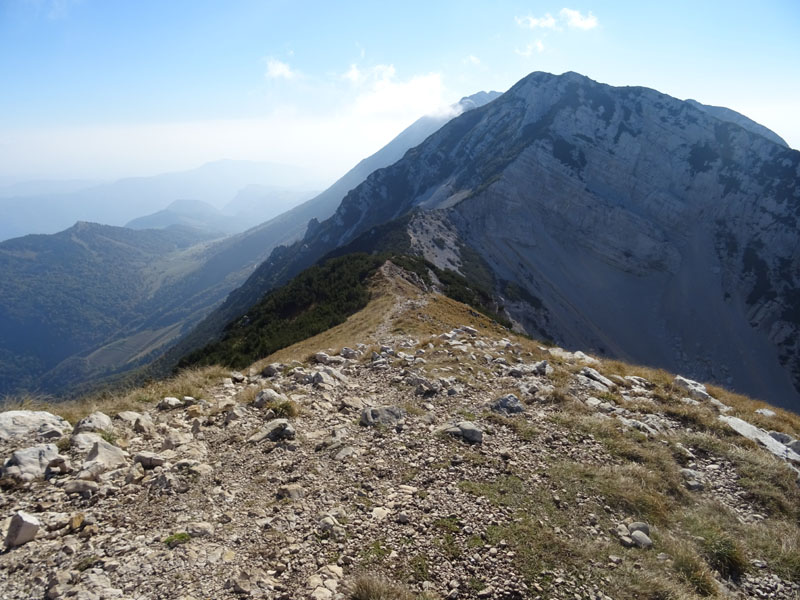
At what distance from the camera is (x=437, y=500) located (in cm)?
698

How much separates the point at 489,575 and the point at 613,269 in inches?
3598

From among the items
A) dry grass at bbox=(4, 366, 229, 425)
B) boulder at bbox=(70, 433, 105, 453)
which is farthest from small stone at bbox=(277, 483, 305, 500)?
dry grass at bbox=(4, 366, 229, 425)

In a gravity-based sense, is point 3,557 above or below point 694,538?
above

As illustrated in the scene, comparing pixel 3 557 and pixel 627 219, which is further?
pixel 627 219

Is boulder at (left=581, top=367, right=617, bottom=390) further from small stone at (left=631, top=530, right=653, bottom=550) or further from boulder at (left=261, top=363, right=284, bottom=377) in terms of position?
boulder at (left=261, top=363, right=284, bottom=377)

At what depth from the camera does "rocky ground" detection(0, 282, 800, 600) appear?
5480mm

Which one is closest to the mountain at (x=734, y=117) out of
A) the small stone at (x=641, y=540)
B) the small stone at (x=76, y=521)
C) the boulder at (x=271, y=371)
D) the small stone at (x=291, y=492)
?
the boulder at (x=271, y=371)

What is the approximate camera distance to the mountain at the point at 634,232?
7044cm

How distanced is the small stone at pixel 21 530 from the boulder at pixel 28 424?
293 cm

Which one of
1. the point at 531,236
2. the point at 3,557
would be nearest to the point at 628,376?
the point at 3,557

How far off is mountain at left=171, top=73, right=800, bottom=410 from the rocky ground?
49.2 meters

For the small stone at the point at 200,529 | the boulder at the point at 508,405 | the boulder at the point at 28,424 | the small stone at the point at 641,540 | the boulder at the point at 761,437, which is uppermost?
the boulder at the point at 28,424

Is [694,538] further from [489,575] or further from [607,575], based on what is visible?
[489,575]

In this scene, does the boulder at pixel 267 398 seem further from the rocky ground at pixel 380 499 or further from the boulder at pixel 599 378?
the boulder at pixel 599 378
